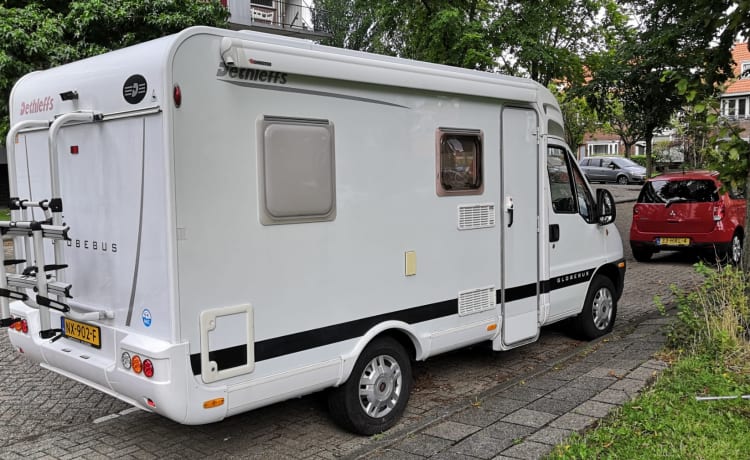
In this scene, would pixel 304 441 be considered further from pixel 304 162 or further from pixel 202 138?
pixel 202 138

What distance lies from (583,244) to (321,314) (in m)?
3.49

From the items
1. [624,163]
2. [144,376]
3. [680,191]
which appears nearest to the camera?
[144,376]

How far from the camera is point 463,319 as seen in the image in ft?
17.5

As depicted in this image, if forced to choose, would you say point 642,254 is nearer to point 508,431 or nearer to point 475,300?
point 475,300

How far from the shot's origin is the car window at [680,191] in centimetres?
1148

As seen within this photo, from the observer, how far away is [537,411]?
4.74 meters

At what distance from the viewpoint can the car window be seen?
1148cm

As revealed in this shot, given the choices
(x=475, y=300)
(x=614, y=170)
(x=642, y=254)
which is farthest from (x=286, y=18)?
(x=475, y=300)

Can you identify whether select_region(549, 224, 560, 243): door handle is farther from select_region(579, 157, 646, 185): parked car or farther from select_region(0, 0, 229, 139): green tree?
select_region(579, 157, 646, 185): parked car

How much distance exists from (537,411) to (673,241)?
8.26 metres

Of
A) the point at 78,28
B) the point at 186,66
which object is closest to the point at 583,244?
the point at 186,66

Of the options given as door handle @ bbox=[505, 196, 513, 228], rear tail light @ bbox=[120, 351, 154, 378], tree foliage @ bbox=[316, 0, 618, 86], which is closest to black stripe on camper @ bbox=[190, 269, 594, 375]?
rear tail light @ bbox=[120, 351, 154, 378]

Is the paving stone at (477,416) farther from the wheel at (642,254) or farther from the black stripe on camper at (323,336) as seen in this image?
the wheel at (642,254)

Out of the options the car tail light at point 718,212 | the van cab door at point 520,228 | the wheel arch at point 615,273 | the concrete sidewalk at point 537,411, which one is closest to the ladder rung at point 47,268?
the concrete sidewalk at point 537,411
